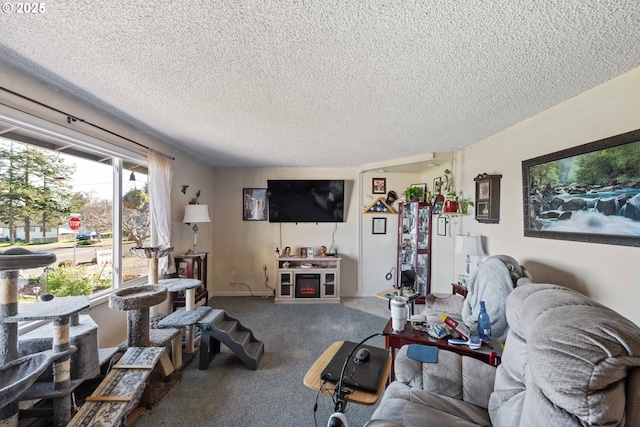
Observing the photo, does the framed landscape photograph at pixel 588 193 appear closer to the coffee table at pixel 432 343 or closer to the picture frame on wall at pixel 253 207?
the coffee table at pixel 432 343

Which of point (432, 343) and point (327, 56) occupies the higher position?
point (327, 56)

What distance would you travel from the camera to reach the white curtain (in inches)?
116

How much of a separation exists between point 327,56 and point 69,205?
2.39 m

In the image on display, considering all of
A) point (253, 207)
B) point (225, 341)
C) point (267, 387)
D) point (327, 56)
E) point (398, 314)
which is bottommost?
point (267, 387)

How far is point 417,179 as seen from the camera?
184 inches

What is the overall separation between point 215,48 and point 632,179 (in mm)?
2414

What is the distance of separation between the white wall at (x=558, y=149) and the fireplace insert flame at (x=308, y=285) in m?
2.59

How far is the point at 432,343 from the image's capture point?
1.86 metres

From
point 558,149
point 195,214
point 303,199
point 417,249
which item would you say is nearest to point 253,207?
point 303,199

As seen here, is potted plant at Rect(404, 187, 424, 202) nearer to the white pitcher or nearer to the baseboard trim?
the white pitcher

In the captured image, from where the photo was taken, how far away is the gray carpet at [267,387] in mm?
1859

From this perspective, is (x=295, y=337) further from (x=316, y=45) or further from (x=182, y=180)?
(x=316, y=45)

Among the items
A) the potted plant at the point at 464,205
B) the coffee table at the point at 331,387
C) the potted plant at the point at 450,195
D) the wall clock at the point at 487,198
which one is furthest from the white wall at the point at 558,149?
the coffee table at the point at 331,387

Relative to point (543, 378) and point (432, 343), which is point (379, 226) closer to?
point (432, 343)
